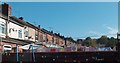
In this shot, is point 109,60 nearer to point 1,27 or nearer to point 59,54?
point 59,54

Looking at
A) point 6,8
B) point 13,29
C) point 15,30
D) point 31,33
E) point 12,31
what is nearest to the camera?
point 12,31

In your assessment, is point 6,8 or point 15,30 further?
point 6,8

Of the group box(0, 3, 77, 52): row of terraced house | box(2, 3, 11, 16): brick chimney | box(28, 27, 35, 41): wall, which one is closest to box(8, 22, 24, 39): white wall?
box(0, 3, 77, 52): row of terraced house

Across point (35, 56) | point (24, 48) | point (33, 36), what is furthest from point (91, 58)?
point (33, 36)

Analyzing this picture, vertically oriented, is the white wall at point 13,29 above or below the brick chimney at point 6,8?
below

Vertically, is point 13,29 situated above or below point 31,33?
above

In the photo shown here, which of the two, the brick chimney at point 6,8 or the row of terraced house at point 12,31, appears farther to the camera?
the brick chimney at point 6,8

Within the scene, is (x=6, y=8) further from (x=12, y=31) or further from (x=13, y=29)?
(x=12, y=31)

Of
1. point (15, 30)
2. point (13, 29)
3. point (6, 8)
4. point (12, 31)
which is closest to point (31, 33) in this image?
point (6, 8)

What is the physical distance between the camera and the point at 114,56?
17.9 metres

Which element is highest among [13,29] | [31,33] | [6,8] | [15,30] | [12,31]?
[6,8]

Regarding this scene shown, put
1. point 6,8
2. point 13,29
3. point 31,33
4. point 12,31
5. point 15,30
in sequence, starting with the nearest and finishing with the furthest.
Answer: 1. point 12,31
2. point 13,29
3. point 15,30
4. point 6,8
5. point 31,33

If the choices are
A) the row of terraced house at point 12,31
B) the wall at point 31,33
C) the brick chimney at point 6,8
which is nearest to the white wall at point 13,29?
the row of terraced house at point 12,31

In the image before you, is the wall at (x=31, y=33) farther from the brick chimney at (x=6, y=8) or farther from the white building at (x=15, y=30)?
the brick chimney at (x=6, y=8)
